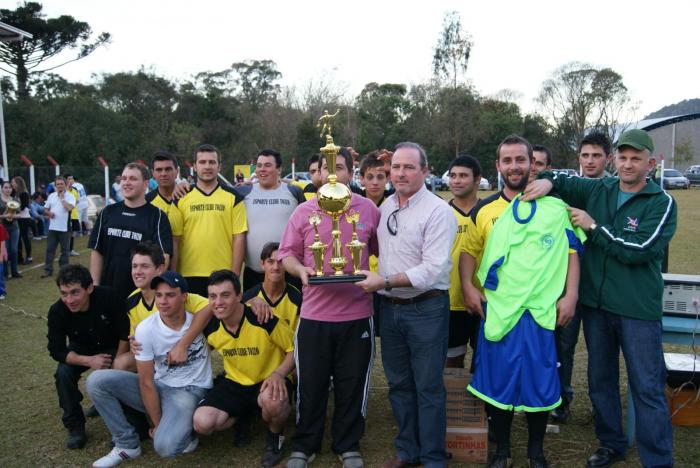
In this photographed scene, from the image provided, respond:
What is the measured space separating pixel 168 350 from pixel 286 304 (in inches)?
38.5

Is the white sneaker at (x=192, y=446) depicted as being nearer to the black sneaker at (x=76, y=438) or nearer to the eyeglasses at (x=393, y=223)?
the black sneaker at (x=76, y=438)

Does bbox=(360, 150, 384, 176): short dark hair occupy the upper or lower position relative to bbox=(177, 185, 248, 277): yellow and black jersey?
upper

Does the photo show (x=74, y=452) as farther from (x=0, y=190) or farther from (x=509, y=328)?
(x=0, y=190)

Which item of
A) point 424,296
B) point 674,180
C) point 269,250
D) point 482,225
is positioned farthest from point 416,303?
point 674,180

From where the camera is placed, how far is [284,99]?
42.8m

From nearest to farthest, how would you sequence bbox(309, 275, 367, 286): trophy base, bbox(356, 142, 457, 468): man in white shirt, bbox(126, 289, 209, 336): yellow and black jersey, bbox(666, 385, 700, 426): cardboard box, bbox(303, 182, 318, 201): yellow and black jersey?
bbox(309, 275, 367, 286): trophy base
bbox(356, 142, 457, 468): man in white shirt
bbox(126, 289, 209, 336): yellow and black jersey
bbox(666, 385, 700, 426): cardboard box
bbox(303, 182, 318, 201): yellow and black jersey

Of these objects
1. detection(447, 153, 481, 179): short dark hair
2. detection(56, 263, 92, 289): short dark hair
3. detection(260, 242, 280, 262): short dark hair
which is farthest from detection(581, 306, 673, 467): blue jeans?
detection(56, 263, 92, 289): short dark hair

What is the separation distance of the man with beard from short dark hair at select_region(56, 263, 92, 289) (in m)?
2.96

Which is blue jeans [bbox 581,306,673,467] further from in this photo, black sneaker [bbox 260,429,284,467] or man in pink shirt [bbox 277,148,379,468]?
black sneaker [bbox 260,429,284,467]

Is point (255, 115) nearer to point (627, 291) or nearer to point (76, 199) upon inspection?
point (76, 199)

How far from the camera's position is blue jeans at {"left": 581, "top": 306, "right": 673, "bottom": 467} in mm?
3656

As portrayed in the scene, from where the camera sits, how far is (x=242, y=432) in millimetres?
4480

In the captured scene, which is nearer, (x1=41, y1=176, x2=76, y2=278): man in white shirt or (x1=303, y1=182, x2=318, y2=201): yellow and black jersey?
(x1=303, y1=182, x2=318, y2=201): yellow and black jersey

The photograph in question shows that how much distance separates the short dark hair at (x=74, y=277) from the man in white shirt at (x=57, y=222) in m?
7.90
